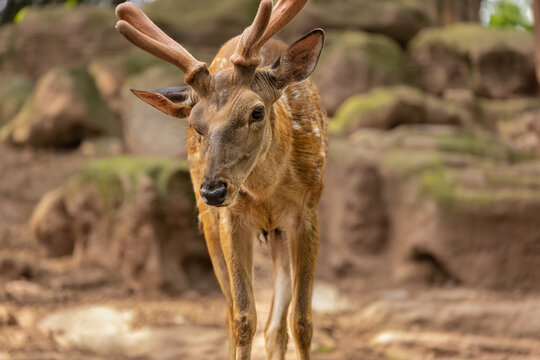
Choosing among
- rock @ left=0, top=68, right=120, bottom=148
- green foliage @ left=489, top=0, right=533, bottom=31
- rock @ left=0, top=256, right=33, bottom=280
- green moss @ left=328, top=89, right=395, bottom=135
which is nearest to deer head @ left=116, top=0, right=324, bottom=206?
rock @ left=0, top=256, right=33, bottom=280

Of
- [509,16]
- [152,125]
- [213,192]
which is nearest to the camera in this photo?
[213,192]

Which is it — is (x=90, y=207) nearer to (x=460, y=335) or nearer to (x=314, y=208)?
(x=460, y=335)

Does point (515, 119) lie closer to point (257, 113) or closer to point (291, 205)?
point (291, 205)

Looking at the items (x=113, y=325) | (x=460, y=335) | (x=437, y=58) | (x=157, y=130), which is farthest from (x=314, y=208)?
(x=437, y=58)

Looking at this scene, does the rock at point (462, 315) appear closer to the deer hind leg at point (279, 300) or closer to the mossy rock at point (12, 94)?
the deer hind leg at point (279, 300)

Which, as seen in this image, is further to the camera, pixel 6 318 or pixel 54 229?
pixel 54 229

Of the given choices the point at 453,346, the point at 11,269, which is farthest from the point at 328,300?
the point at 11,269

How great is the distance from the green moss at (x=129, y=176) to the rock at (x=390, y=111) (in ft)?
10.3

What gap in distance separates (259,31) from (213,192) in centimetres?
84

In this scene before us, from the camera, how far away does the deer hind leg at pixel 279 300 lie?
172 inches

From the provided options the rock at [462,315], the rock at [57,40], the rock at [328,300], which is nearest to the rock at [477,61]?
the rock at [57,40]

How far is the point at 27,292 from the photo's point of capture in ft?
27.4

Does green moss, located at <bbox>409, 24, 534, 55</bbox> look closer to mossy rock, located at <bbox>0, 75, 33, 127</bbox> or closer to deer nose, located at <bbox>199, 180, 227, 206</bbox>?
mossy rock, located at <bbox>0, 75, 33, 127</bbox>

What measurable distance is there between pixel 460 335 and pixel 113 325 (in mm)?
3767
